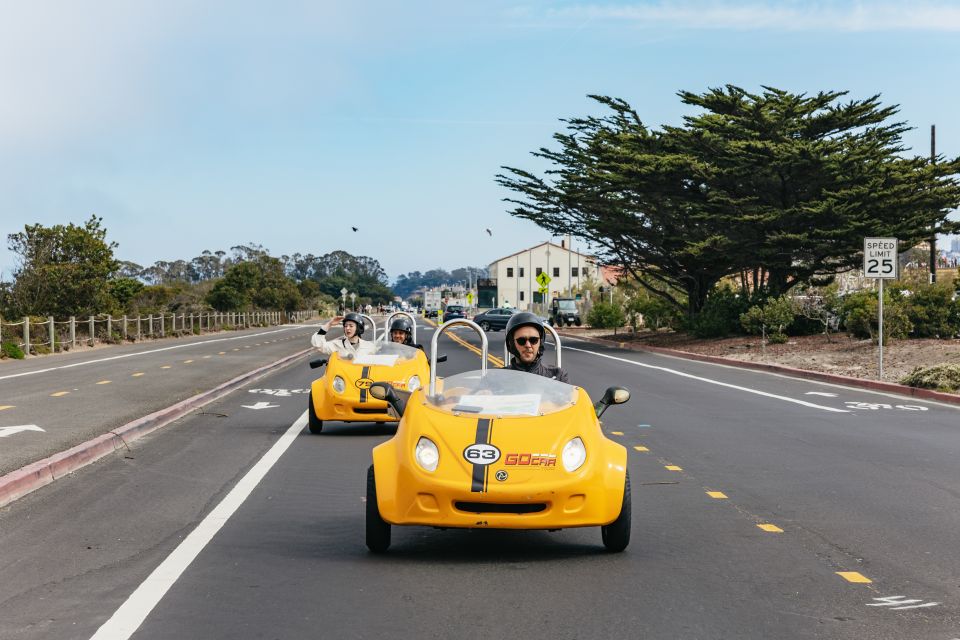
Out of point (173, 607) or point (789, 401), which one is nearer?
point (173, 607)

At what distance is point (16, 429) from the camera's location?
1329 centimetres

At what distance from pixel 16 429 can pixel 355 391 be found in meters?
4.09

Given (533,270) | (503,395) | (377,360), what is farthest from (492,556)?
(533,270)

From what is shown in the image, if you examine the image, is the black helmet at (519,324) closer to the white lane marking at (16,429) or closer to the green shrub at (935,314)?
the white lane marking at (16,429)

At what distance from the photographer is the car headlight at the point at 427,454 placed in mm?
6480

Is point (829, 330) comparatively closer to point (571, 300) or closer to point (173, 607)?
point (173, 607)

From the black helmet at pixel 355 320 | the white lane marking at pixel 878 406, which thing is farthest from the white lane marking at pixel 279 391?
the white lane marking at pixel 878 406

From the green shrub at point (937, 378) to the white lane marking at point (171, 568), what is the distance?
1457cm

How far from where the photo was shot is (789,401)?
63.1 ft

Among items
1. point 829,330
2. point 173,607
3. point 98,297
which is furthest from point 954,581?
point 98,297

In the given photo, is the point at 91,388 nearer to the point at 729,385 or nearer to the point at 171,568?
the point at 729,385

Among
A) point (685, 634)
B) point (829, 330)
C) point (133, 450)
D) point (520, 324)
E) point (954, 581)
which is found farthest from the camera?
point (829, 330)

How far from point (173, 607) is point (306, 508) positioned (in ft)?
9.83

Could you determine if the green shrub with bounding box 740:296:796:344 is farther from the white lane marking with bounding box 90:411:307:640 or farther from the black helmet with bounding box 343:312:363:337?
the white lane marking with bounding box 90:411:307:640
